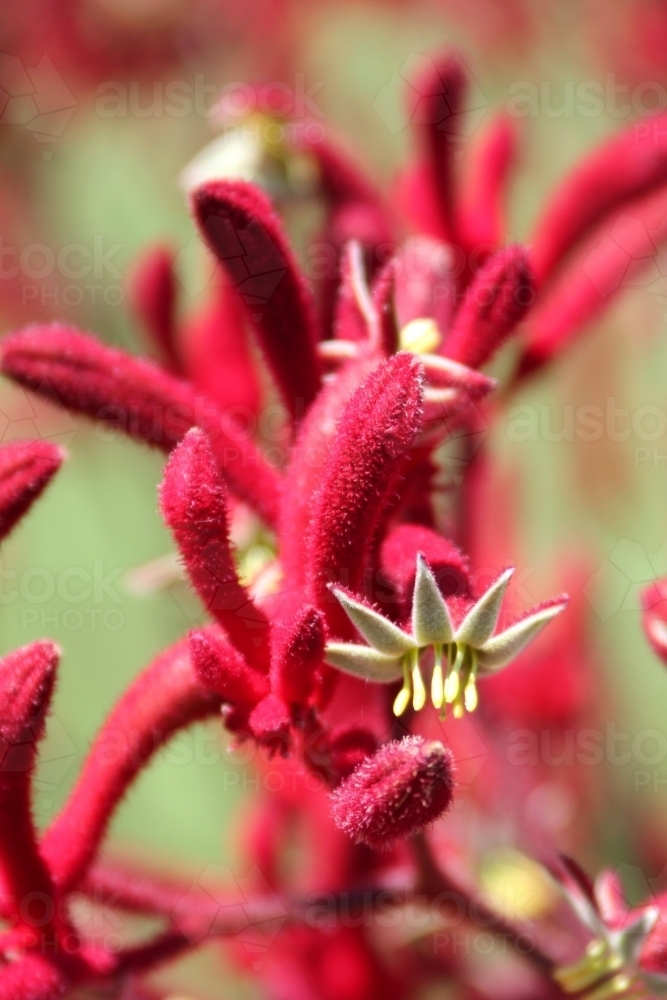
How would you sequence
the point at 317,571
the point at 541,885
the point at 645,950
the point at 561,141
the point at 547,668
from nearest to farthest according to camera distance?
the point at 317,571 < the point at 645,950 < the point at 541,885 < the point at 547,668 < the point at 561,141

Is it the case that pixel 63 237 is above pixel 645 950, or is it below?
Answer: above

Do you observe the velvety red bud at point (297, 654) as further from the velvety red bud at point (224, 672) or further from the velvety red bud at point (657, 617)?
the velvety red bud at point (657, 617)

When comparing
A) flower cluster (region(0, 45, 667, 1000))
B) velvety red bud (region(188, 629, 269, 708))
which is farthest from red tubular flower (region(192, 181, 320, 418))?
velvety red bud (region(188, 629, 269, 708))

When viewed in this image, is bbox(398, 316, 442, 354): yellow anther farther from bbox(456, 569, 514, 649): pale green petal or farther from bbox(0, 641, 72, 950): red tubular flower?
bbox(0, 641, 72, 950): red tubular flower

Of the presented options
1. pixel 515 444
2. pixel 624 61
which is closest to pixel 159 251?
pixel 515 444

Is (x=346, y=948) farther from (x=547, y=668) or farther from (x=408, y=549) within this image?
(x=408, y=549)
